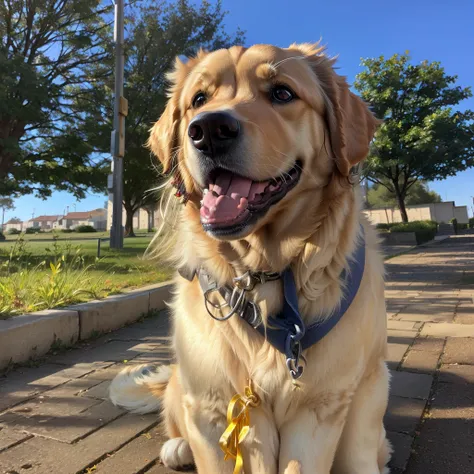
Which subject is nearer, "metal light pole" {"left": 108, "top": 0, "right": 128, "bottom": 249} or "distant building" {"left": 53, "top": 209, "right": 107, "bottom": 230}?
"metal light pole" {"left": 108, "top": 0, "right": 128, "bottom": 249}

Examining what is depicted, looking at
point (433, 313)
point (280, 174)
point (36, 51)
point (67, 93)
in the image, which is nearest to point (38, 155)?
point (67, 93)

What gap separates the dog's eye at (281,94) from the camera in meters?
1.88

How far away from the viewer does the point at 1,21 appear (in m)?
12.0

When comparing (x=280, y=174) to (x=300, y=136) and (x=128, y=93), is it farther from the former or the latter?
(x=128, y=93)

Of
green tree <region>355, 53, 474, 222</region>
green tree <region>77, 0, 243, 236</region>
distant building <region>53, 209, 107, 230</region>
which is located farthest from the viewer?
distant building <region>53, 209, 107, 230</region>

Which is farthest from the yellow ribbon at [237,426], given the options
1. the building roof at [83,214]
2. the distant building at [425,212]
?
the building roof at [83,214]

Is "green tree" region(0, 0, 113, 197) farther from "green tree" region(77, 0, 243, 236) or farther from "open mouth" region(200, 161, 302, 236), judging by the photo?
"open mouth" region(200, 161, 302, 236)

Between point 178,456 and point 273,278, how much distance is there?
979 mm

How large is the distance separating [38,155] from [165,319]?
35.5ft

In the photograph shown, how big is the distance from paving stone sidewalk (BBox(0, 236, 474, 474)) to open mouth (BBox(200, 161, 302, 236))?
125 centimetres

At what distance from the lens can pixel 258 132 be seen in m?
1.62

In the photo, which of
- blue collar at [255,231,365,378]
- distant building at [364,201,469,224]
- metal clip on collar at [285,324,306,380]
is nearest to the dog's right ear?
blue collar at [255,231,365,378]

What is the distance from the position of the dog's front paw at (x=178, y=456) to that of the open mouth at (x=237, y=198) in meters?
1.08

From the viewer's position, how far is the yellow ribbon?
1.54 meters
